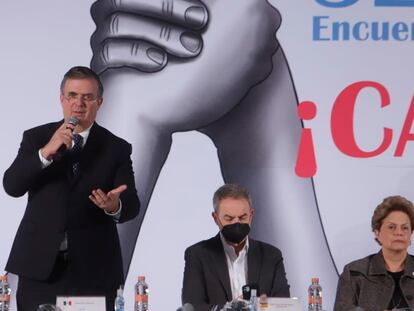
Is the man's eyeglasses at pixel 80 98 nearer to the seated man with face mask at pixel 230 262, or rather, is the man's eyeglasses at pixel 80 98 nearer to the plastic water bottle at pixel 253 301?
the seated man with face mask at pixel 230 262

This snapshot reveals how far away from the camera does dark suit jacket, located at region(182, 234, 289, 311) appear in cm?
359

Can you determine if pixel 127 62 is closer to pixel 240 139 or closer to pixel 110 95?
pixel 110 95

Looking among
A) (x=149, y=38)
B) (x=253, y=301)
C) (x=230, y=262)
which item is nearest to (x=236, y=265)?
(x=230, y=262)

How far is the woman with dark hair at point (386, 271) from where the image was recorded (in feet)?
12.3

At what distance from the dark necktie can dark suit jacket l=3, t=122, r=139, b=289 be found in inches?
0.8

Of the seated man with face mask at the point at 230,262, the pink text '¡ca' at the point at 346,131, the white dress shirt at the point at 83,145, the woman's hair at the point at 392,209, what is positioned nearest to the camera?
the white dress shirt at the point at 83,145

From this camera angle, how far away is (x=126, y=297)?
4570 millimetres

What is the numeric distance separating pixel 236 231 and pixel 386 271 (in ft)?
2.45

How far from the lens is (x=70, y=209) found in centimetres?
362

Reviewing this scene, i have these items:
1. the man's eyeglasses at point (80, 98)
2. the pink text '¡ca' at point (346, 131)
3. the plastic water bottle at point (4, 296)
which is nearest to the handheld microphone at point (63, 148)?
the man's eyeglasses at point (80, 98)

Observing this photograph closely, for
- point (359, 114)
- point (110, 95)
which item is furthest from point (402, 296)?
point (110, 95)

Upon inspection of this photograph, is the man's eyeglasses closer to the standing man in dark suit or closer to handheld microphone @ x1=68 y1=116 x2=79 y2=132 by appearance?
the standing man in dark suit

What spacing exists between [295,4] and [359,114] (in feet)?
2.19

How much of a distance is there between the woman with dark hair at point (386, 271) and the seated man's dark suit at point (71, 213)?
101 centimetres
